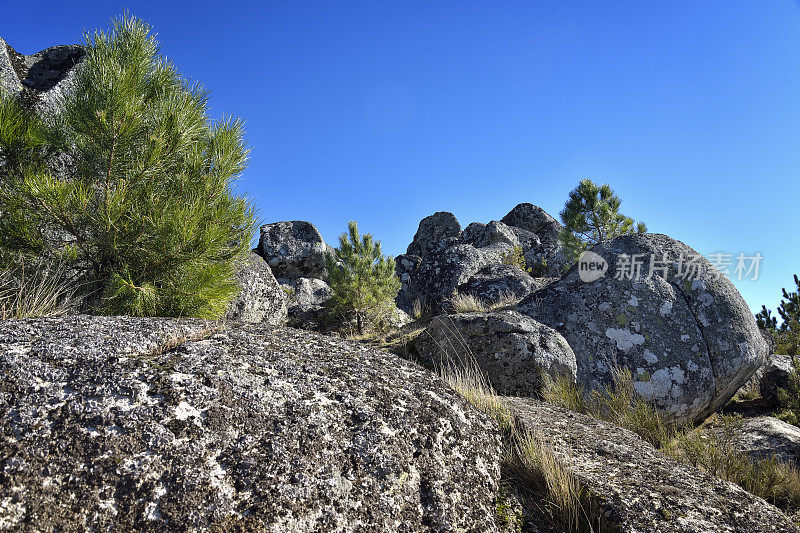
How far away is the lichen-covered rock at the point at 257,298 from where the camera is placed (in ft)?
34.5

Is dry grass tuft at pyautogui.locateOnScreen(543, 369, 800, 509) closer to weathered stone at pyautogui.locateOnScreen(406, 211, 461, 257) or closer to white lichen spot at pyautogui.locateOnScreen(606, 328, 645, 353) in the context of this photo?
white lichen spot at pyautogui.locateOnScreen(606, 328, 645, 353)

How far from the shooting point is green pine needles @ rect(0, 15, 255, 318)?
636 centimetres

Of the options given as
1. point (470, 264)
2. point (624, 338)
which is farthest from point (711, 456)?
Result: point (470, 264)

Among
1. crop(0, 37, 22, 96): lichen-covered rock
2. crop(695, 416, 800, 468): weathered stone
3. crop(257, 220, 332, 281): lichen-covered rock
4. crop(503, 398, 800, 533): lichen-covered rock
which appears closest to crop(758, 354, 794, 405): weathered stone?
crop(695, 416, 800, 468): weathered stone

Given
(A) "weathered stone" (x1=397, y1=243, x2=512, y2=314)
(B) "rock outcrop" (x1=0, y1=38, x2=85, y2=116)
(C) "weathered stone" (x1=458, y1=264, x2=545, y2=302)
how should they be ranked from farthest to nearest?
(A) "weathered stone" (x1=397, y1=243, x2=512, y2=314) < (C) "weathered stone" (x1=458, y1=264, x2=545, y2=302) < (B) "rock outcrop" (x1=0, y1=38, x2=85, y2=116)

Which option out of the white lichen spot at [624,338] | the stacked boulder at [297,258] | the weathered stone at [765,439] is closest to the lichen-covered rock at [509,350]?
the white lichen spot at [624,338]

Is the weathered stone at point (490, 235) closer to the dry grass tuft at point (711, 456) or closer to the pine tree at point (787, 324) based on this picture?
the pine tree at point (787, 324)

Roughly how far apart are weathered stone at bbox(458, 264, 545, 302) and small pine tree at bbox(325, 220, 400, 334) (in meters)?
2.25

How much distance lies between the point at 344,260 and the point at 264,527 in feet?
38.7

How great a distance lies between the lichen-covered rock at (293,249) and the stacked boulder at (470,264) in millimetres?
3071

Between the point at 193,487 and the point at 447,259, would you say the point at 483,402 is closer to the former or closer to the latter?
the point at 193,487

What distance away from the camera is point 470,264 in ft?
47.8

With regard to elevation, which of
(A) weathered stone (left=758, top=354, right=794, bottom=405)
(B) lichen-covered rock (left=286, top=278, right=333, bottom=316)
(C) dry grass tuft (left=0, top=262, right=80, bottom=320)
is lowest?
(C) dry grass tuft (left=0, top=262, right=80, bottom=320)

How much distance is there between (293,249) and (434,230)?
10.4 meters
